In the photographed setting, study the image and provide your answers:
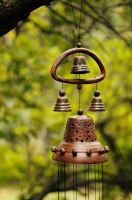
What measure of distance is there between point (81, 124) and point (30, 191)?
9.63ft

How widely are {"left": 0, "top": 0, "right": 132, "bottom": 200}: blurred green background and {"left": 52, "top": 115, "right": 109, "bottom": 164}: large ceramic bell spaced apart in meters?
0.93

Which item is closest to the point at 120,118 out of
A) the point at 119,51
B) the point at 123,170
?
the point at 119,51

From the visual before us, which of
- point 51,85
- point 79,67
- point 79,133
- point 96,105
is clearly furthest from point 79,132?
point 51,85

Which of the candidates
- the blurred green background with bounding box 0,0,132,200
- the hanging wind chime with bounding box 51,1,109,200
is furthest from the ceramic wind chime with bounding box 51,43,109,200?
the blurred green background with bounding box 0,0,132,200

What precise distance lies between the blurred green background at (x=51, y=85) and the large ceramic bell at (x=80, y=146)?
933mm

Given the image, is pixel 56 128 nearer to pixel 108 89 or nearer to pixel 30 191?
pixel 108 89

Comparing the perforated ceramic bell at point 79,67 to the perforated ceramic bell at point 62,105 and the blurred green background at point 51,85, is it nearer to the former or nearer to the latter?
the perforated ceramic bell at point 62,105

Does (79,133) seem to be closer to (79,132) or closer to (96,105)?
(79,132)

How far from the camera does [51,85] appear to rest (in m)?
10.1

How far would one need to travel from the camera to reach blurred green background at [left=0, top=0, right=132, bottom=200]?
542 cm

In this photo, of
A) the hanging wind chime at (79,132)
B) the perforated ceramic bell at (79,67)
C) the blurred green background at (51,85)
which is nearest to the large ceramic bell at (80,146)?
the hanging wind chime at (79,132)

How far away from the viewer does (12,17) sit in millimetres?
2385

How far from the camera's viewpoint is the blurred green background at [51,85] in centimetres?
542

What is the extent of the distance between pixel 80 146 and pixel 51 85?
7.46 m
